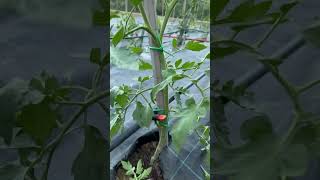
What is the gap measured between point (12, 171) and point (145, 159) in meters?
0.88

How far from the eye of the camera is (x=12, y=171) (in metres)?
0.44

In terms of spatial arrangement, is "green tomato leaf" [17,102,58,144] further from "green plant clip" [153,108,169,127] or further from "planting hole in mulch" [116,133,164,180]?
"planting hole in mulch" [116,133,164,180]

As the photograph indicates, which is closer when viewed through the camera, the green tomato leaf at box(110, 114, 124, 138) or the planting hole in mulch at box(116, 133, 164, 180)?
the green tomato leaf at box(110, 114, 124, 138)

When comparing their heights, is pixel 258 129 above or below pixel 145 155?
above

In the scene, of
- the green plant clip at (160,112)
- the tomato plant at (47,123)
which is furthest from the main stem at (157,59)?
the tomato plant at (47,123)

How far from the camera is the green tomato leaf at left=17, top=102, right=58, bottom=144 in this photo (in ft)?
1.40

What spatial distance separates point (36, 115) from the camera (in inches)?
16.9

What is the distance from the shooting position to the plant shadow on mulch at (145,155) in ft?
4.06

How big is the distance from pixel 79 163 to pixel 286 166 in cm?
23

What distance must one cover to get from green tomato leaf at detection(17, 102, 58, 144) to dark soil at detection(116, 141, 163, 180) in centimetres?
81

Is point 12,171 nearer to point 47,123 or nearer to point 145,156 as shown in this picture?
point 47,123

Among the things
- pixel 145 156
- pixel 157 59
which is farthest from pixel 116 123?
pixel 145 156

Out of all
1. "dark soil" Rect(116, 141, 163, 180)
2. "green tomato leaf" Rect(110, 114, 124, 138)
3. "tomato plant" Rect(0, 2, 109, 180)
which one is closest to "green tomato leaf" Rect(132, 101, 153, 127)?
"green tomato leaf" Rect(110, 114, 124, 138)

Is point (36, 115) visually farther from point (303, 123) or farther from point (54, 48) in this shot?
point (303, 123)
